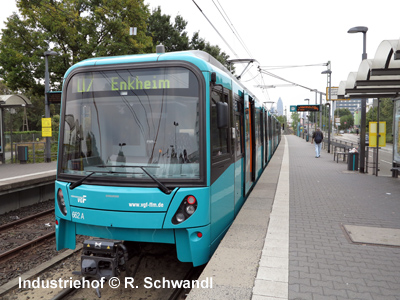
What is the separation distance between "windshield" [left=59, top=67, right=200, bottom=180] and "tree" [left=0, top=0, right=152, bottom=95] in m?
17.6

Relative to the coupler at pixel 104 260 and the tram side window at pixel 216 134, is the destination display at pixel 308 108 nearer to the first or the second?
the tram side window at pixel 216 134

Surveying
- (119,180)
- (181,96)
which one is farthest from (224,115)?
(119,180)

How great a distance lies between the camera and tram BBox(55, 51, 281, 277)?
4.21 m

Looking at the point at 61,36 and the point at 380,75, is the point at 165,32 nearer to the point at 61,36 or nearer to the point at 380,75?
the point at 61,36

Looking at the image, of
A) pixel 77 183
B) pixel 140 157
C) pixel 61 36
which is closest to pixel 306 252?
pixel 140 157

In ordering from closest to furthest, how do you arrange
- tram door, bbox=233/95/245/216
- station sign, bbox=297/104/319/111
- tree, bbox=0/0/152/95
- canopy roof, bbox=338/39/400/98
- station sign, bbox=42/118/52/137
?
1. tram door, bbox=233/95/245/216
2. canopy roof, bbox=338/39/400/98
3. station sign, bbox=42/118/52/137
4. tree, bbox=0/0/152/95
5. station sign, bbox=297/104/319/111

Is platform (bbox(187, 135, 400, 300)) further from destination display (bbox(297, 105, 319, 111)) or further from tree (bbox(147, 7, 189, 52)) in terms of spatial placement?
destination display (bbox(297, 105, 319, 111))

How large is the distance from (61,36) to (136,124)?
19.6 metres

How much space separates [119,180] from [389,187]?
9029mm

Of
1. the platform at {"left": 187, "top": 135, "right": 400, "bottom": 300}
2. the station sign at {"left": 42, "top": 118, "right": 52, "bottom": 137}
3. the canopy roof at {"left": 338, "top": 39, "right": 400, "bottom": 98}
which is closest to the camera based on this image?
the platform at {"left": 187, "top": 135, "right": 400, "bottom": 300}

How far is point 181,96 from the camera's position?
4.40 meters

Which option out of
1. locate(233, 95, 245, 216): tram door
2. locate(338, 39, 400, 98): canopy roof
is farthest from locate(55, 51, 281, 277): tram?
locate(338, 39, 400, 98): canopy roof

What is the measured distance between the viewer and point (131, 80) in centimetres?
455

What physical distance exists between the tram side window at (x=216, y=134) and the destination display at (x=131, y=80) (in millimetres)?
474
